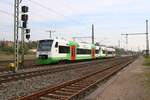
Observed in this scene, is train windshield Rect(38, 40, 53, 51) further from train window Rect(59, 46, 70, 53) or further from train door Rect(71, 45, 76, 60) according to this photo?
train door Rect(71, 45, 76, 60)

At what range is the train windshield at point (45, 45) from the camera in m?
28.4

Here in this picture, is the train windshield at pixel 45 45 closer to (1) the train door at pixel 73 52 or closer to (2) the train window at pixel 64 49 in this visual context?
(2) the train window at pixel 64 49

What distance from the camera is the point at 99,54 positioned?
5350 centimetres

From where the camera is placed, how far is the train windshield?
28422 millimetres

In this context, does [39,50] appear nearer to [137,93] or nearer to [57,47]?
[57,47]

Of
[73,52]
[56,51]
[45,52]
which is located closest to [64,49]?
[56,51]

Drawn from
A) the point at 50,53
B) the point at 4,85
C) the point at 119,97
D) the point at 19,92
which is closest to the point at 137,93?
the point at 119,97

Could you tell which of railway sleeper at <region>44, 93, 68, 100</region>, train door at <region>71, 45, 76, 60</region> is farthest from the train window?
railway sleeper at <region>44, 93, 68, 100</region>

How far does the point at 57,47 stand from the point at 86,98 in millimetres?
19801

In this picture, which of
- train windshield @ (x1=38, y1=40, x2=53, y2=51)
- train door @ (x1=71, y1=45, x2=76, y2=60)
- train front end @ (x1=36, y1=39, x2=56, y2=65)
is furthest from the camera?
train door @ (x1=71, y1=45, x2=76, y2=60)

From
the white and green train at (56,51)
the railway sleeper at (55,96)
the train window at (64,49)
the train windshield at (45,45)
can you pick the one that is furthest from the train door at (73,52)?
the railway sleeper at (55,96)

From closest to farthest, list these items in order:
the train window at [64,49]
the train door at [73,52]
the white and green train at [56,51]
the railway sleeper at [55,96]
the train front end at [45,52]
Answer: the railway sleeper at [55,96] → the train front end at [45,52] → the white and green train at [56,51] → the train window at [64,49] → the train door at [73,52]

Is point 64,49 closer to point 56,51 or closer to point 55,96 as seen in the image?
point 56,51

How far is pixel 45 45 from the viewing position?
94.9ft
